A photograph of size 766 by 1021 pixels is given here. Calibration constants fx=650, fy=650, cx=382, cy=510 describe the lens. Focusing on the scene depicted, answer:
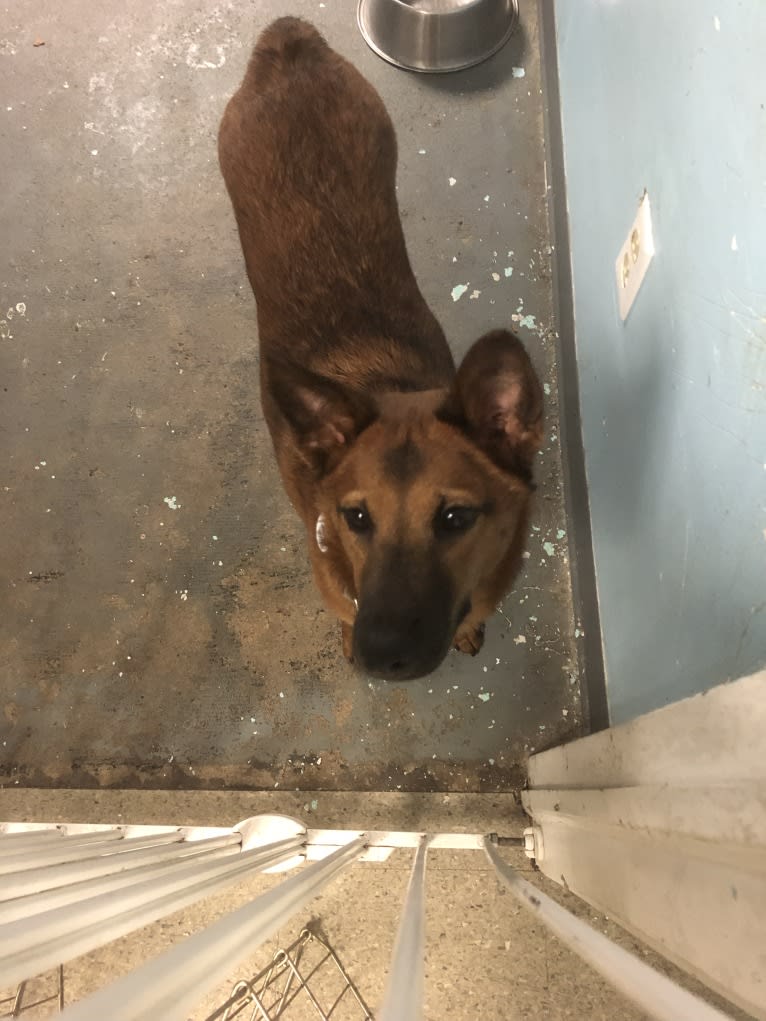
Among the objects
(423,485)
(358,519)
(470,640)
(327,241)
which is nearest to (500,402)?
(423,485)

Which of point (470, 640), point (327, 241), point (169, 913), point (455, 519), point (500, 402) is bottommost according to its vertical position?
point (169, 913)

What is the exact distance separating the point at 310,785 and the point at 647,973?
1761 mm

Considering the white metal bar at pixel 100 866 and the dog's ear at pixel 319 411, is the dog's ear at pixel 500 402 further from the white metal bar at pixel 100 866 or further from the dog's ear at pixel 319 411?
the white metal bar at pixel 100 866

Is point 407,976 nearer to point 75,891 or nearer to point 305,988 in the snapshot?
point 75,891

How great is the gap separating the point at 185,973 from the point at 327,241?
190cm

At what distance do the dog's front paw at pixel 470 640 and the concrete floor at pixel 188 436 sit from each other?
50 millimetres

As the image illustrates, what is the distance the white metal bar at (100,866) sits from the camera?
94cm

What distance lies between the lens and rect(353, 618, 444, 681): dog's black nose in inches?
56.0

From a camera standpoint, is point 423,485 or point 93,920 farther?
point 423,485

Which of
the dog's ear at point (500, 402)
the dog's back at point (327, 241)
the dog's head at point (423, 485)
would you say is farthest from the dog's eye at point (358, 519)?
the dog's back at point (327, 241)

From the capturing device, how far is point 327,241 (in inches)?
80.1

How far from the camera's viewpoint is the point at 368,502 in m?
1.59

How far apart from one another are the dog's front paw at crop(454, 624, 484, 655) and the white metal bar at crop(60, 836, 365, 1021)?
1267 mm

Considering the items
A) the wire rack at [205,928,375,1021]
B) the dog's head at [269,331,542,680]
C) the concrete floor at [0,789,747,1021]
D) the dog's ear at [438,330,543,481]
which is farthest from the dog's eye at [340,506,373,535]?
the wire rack at [205,928,375,1021]
